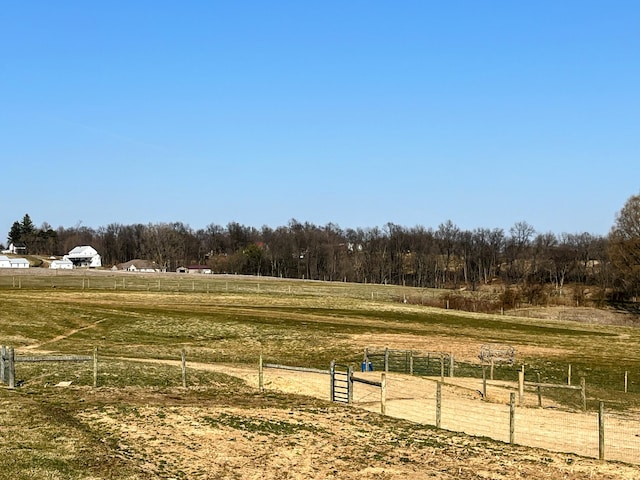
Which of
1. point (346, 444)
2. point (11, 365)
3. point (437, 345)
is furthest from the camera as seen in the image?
point (437, 345)

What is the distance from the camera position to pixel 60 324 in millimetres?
60219

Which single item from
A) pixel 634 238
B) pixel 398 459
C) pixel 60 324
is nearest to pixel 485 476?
pixel 398 459

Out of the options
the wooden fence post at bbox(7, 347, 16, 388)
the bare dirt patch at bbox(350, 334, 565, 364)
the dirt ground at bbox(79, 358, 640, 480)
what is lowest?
the bare dirt patch at bbox(350, 334, 565, 364)

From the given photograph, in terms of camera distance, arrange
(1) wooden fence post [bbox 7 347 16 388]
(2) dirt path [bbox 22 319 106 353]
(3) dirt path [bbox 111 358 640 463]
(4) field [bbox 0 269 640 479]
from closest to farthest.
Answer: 1. (4) field [bbox 0 269 640 479]
2. (3) dirt path [bbox 111 358 640 463]
3. (1) wooden fence post [bbox 7 347 16 388]
4. (2) dirt path [bbox 22 319 106 353]

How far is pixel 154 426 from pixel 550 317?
94.7 m

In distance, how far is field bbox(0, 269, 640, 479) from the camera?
69.3ft

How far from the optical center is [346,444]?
934 inches

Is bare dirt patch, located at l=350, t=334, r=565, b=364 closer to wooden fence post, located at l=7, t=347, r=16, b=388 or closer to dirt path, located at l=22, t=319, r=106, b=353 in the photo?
dirt path, located at l=22, t=319, r=106, b=353

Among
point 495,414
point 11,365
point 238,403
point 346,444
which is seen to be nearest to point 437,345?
point 495,414

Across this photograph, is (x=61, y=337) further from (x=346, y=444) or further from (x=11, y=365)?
(x=346, y=444)

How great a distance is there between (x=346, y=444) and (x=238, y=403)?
7.81 meters

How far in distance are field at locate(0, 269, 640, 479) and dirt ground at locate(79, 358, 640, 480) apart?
0.07m

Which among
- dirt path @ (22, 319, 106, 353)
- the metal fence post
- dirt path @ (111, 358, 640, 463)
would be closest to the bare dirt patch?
dirt path @ (111, 358, 640, 463)

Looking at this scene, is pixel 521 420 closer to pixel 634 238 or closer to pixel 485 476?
pixel 485 476
